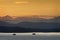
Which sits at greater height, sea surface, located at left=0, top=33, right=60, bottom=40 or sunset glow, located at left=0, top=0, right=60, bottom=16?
sunset glow, located at left=0, top=0, right=60, bottom=16

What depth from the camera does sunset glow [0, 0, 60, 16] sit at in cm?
175

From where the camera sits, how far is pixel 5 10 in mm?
1761

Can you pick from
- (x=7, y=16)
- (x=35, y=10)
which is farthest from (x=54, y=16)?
(x=7, y=16)

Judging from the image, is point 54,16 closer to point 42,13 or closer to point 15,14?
point 42,13

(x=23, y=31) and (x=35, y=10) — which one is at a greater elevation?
(x=35, y=10)

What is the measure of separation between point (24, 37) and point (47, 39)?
262mm

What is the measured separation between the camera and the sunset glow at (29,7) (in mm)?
1752

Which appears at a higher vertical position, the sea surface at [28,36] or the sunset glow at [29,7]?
the sunset glow at [29,7]

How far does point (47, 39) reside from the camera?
1724 mm

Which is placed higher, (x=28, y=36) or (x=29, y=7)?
(x=29, y=7)

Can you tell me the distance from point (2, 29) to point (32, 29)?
342 millimetres

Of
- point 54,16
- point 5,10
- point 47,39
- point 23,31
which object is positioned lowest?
point 47,39

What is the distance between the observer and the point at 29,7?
5.79 feet

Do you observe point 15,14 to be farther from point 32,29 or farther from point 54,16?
point 54,16
